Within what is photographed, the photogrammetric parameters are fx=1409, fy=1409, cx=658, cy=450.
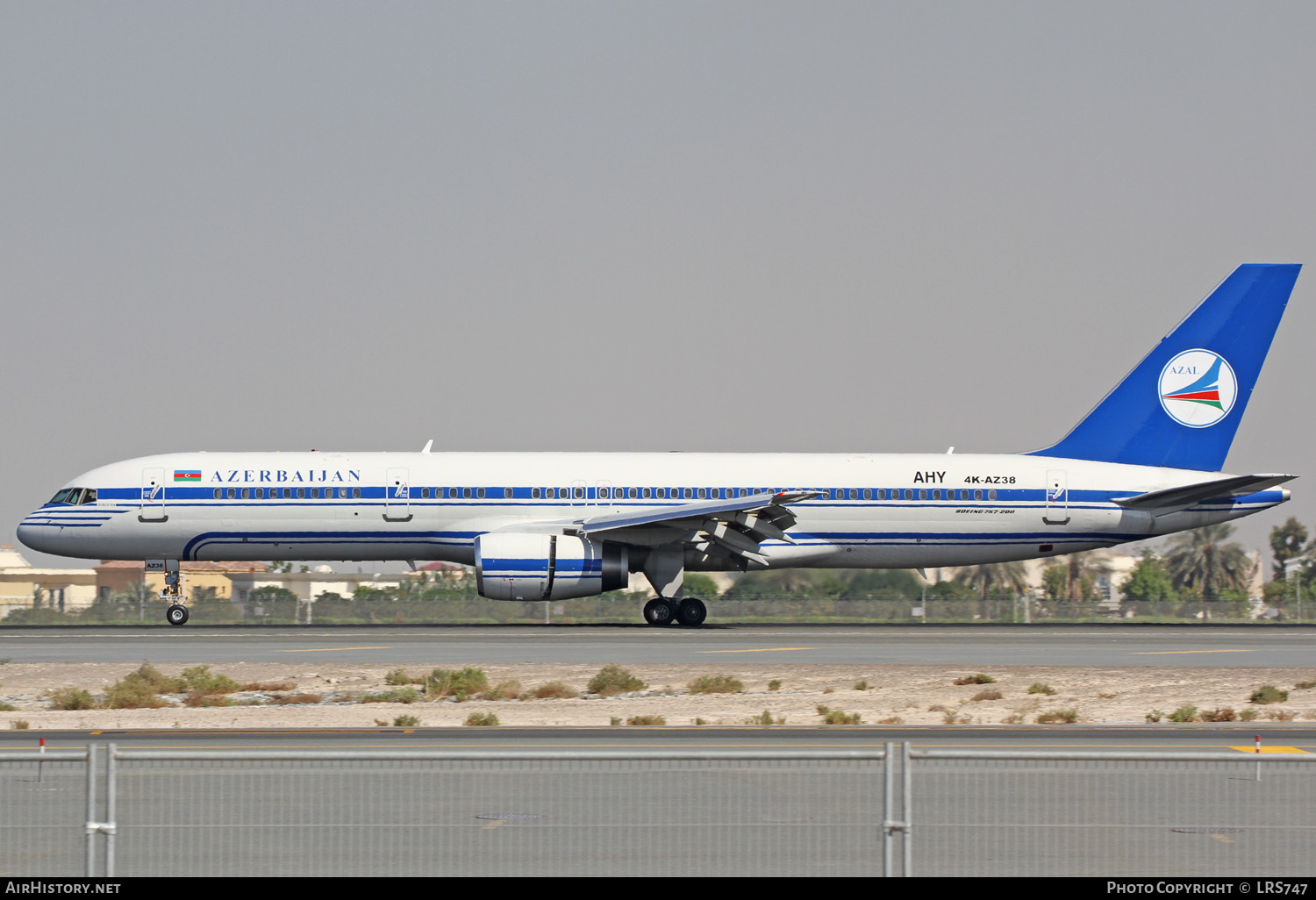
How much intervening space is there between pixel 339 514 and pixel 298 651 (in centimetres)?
854

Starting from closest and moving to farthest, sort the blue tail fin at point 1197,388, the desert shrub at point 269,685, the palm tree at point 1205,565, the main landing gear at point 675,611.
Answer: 1. the desert shrub at point 269,685
2. the main landing gear at point 675,611
3. the blue tail fin at point 1197,388
4. the palm tree at point 1205,565

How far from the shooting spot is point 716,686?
2336cm

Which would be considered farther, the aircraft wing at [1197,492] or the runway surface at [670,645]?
the aircraft wing at [1197,492]

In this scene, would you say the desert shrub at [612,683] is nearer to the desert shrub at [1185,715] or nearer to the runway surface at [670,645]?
the runway surface at [670,645]

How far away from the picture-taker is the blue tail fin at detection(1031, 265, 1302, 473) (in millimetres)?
41250

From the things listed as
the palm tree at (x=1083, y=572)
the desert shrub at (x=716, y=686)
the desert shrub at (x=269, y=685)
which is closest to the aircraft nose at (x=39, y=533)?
the desert shrub at (x=269, y=685)

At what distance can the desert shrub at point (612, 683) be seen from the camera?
23.2 m

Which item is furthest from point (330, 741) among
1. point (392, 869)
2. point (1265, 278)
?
point (1265, 278)

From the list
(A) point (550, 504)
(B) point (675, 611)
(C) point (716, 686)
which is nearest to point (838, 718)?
(C) point (716, 686)

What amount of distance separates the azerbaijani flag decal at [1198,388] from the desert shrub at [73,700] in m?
31.2

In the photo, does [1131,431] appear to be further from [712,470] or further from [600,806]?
[600,806]

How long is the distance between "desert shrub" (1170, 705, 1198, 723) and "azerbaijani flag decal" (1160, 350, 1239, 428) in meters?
22.8

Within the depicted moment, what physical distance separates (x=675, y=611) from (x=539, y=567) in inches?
187
